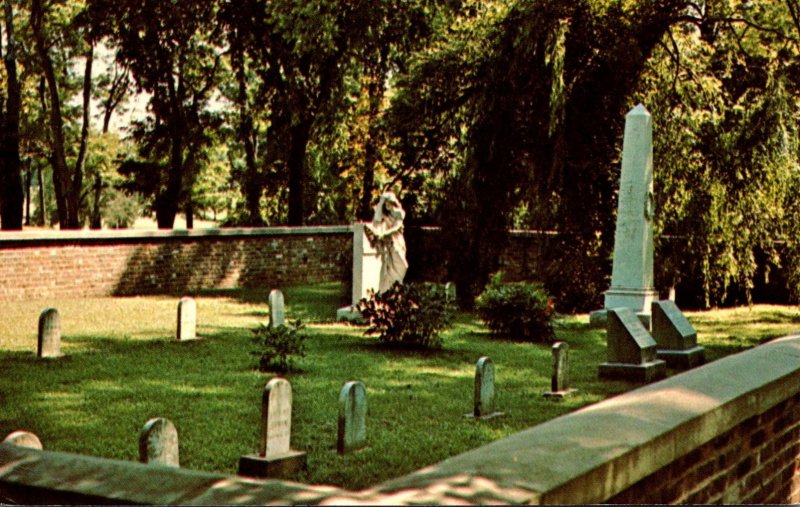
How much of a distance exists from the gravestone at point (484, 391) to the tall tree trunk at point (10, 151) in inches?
1031

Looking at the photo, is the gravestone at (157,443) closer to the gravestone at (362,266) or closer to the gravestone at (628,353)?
the gravestone at (628,353)

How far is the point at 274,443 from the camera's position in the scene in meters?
7.14

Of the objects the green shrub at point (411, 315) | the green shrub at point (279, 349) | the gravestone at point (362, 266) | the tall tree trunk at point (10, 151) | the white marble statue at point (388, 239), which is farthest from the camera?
the tall tree trunk at point (10, 151)

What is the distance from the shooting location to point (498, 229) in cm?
1878

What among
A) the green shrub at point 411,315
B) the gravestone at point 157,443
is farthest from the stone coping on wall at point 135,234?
the gravestone at point 157,443

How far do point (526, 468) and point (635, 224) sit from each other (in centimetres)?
1239

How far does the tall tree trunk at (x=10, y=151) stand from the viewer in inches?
1275

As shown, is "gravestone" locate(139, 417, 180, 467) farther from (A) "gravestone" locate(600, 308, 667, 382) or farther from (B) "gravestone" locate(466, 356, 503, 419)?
(A) "gravestone" locate(600, 308, 667, 382)

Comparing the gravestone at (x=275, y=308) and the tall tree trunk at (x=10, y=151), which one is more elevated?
the tall tree trunk at (x=10, y=151)

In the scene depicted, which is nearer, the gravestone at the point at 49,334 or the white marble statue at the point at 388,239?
the gravestone at the point at 49,334

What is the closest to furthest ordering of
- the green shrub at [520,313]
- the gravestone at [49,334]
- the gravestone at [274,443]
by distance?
the gravestone at [274,443] < the gravestone at [49,334] < the green shrub at [520,313]

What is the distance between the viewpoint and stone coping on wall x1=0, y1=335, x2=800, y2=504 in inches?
116

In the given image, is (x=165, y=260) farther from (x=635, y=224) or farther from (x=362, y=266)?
(x=635, y=224)

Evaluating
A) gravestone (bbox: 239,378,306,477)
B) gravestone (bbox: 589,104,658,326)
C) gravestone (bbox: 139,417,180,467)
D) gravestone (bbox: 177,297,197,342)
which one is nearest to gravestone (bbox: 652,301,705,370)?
gravestone (bbox: 589,104,658,326)
